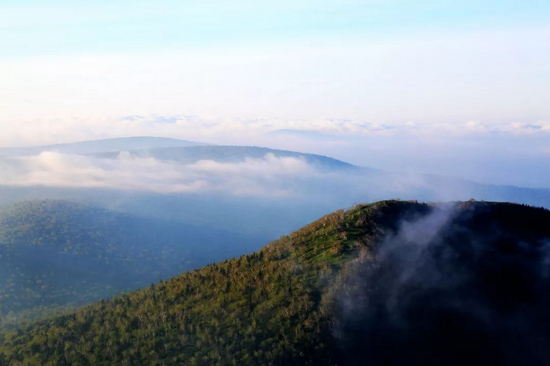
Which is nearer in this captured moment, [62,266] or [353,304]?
[353,304]

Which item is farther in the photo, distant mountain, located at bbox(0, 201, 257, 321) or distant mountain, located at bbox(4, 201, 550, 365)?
distant mountain, located at bbox(0, 201, 257, 321)

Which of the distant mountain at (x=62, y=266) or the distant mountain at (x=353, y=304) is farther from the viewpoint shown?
the distant mountain at (x=62, y=266)

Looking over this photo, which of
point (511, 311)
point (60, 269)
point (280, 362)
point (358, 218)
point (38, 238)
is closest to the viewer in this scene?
point (280, 362)

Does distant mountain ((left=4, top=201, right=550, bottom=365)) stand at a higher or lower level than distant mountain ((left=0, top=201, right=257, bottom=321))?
higher

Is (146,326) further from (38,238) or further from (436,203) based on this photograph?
(38,238)

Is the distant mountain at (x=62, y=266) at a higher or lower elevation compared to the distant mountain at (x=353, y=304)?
lower

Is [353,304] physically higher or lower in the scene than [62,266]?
higher

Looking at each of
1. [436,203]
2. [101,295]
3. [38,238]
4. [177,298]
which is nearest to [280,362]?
[177,298]

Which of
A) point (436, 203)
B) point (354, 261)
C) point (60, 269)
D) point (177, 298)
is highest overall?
point (436, 203)
